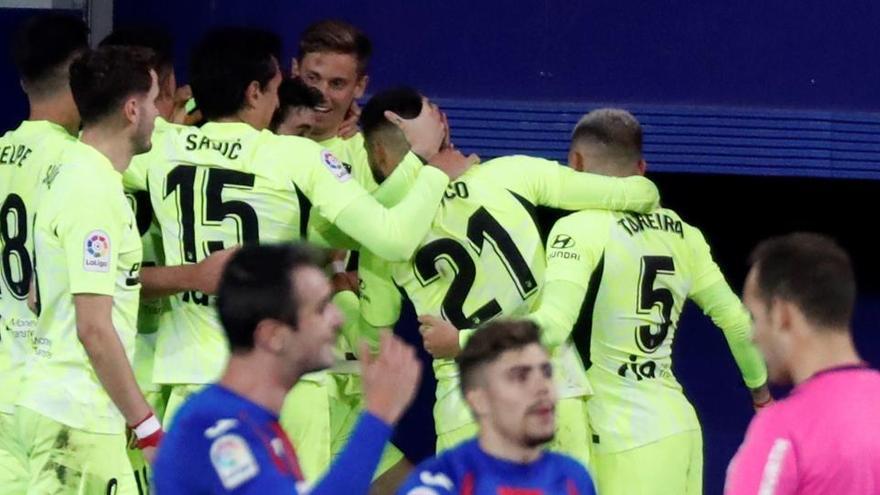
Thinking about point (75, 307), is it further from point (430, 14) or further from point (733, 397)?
point (733, 397)

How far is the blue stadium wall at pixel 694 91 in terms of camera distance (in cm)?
906

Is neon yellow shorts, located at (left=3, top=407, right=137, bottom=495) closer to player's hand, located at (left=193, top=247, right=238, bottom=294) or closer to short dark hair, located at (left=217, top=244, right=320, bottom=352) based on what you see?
player's hand, located at (left=193, top=247, right=238, bottom=294)

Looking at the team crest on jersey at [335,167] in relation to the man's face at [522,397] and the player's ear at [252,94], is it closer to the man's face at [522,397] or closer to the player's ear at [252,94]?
the player's ear at [252,94]

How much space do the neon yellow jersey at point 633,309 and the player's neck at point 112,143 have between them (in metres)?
1.83

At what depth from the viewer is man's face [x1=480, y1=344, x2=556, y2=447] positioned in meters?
5.04

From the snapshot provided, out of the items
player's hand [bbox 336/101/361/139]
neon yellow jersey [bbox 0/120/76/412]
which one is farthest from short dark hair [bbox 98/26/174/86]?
player's hand [bbox 336/101/361/139]

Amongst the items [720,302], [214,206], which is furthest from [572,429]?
[214,206]

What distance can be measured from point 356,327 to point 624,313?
3.66ft

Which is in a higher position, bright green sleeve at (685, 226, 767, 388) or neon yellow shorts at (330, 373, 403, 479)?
bright green sleeve at (685, 226, 767, 388)

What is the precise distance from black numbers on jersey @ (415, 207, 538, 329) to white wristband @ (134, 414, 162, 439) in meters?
1.61

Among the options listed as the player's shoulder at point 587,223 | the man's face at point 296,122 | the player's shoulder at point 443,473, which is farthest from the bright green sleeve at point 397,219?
the player's shoulder at point 443,473

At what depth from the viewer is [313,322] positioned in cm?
454

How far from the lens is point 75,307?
233 inches

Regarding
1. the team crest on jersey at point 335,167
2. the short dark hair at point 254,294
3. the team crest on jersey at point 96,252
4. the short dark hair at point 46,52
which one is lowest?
the short dark hair at point 254,294
